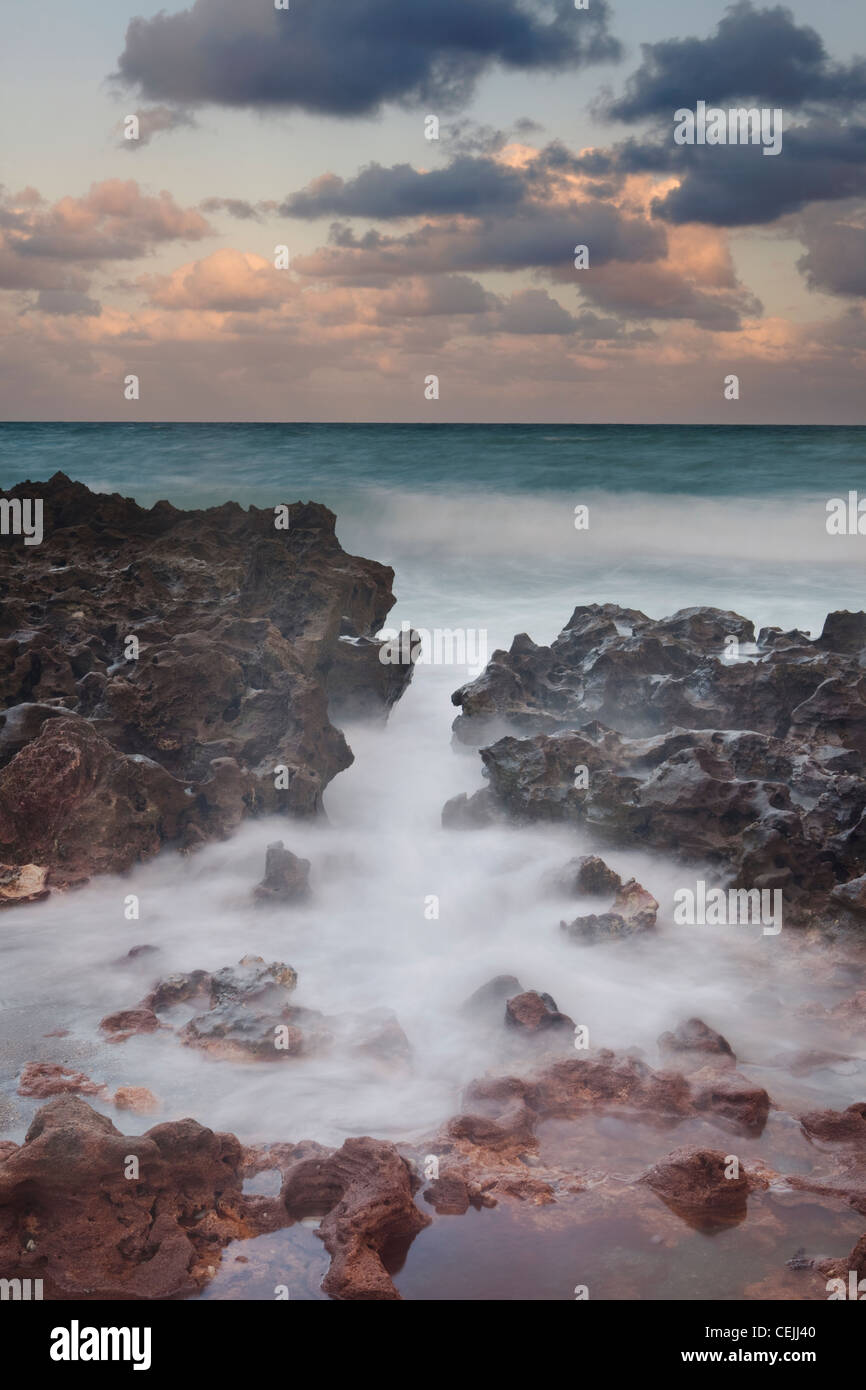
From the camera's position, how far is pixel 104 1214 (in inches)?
133

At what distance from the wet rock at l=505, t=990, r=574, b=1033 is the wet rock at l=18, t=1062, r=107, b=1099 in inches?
65.1

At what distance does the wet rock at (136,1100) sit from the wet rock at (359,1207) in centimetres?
75

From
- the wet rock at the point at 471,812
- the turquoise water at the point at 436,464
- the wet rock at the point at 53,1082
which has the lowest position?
the wet rock at the point at 53,1082

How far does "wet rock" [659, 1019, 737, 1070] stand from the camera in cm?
447

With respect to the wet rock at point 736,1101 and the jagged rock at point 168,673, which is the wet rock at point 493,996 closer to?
the wet rock at point 736,1101

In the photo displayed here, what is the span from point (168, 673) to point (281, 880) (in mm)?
1931

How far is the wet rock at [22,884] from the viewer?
234 inches

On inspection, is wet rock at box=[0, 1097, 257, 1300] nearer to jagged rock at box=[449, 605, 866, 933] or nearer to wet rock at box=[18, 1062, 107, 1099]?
wet rock at box=[18, 1062, 107, 1099]

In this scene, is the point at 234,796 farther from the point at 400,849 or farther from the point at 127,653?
the point at 127,653

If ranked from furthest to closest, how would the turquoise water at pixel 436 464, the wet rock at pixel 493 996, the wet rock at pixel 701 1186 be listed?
the turquoise water at pixel 436 464 → the wet rock at pixel 493 996 → the wet rock at pixel 701 1186

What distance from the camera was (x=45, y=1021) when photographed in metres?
4.79

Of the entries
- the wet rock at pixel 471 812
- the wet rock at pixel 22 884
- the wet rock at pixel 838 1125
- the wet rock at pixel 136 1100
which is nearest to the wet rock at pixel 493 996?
the wet rock at pixel 838 1125

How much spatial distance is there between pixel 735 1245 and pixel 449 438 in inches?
1465

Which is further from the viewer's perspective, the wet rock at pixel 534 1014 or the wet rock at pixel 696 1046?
the wet rock at pixel 534 1014
